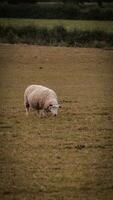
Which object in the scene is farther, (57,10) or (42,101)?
(57,10)

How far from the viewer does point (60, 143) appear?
1257 centimetres

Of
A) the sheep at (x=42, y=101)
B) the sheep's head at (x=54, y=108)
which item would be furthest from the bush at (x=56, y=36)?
the sheep's head at (x=54, y=108)

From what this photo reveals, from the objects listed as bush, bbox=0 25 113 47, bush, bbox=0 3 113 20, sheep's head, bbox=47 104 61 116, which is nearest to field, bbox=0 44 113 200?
sheep's head, bbox=47 104 61 116

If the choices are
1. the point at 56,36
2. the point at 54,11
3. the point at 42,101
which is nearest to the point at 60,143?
the point at 42,101

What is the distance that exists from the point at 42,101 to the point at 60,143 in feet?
11.4

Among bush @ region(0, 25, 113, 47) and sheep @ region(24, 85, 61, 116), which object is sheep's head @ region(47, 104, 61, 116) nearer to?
sheep @ region(24, 85, 61, 116)

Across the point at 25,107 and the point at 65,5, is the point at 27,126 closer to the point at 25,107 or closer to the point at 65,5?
the point at 25,107

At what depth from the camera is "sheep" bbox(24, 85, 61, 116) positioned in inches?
618

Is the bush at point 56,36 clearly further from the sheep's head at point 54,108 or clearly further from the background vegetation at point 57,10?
the sheep's head at point 54,108

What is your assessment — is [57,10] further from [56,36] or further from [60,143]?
[60,143]

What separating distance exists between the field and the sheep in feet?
0.79

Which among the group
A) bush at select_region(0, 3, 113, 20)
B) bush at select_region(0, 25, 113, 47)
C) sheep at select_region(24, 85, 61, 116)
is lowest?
bush at select_region(0, 25, 113, 47)

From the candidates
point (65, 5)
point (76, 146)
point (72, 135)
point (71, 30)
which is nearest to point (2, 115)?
point (72, 135)

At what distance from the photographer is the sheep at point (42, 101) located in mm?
15695
